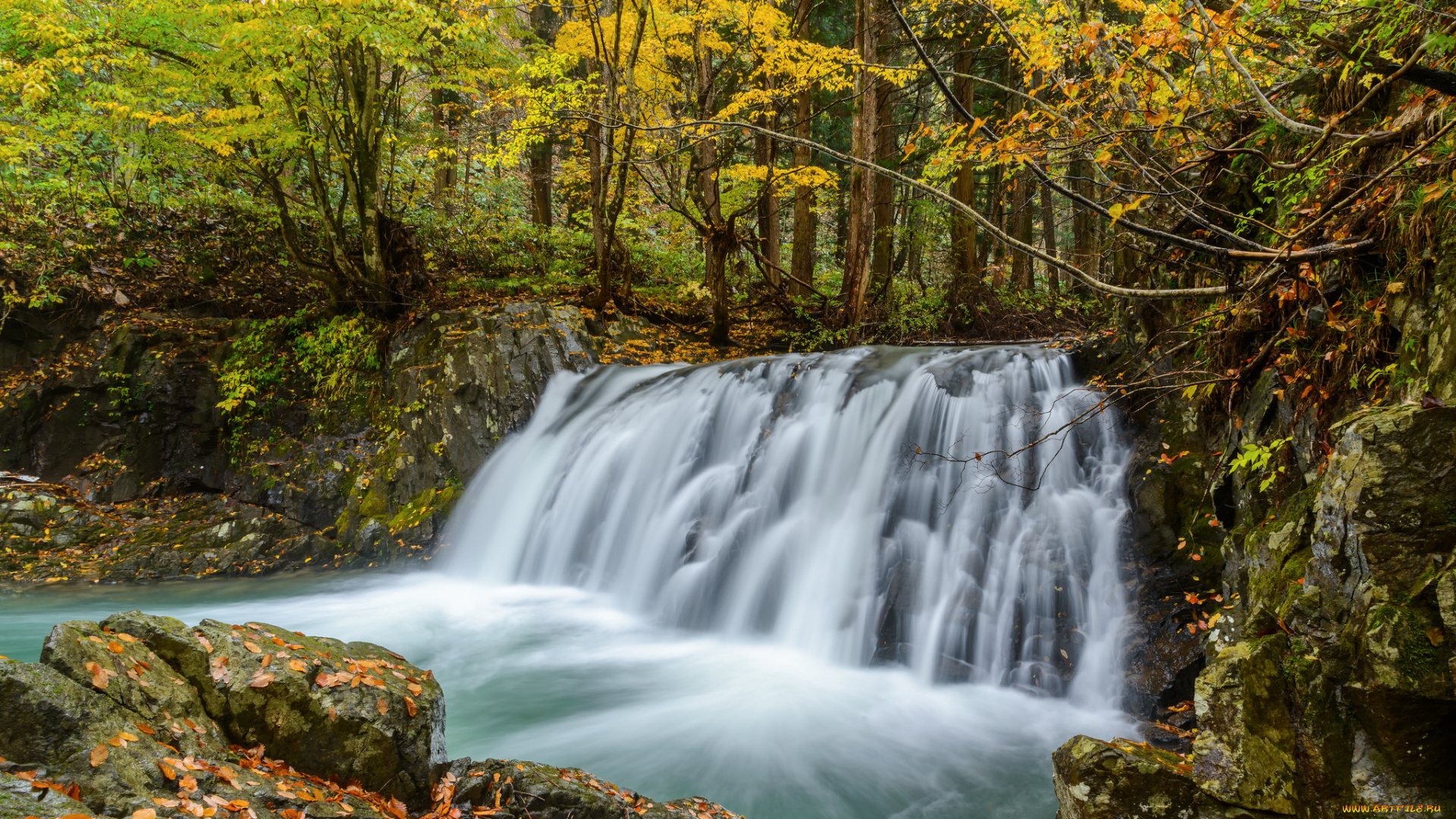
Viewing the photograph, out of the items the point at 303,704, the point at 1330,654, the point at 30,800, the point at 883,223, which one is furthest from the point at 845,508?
the point at 883,223

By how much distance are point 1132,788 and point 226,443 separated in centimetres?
1136

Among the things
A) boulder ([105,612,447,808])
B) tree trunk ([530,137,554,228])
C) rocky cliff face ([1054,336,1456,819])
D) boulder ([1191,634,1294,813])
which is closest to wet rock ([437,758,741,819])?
boulder ([105,612,447,808])

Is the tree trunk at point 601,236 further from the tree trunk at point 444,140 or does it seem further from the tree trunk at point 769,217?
the tree trunk at point 769,217

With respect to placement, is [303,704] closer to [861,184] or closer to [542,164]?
[861,184]

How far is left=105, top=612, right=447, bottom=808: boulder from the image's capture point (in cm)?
246

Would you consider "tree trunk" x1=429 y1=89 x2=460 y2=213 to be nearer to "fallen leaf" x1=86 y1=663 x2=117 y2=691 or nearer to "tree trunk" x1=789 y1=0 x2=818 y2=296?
"tree trunk" x1=789 y1=0 x2=818 y2=296

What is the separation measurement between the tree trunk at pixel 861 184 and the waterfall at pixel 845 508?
2444 millimetres

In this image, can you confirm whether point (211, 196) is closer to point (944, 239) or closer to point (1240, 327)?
point (1240, 327)

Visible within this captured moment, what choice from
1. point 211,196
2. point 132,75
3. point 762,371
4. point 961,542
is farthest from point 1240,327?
point 211,196

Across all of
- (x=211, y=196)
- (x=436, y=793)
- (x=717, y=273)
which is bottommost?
(x=436, y=793)

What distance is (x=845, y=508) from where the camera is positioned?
648 cm

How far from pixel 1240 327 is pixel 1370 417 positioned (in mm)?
1648

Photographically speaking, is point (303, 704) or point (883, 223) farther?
point (883, 223)

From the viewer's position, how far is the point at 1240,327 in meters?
3.86
